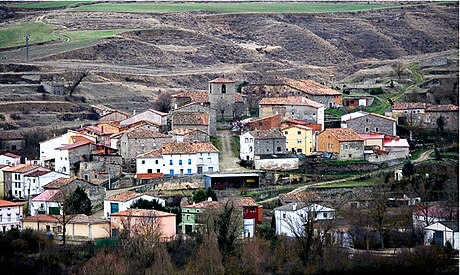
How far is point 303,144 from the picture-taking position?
43969 millimetres

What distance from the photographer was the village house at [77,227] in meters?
36.6

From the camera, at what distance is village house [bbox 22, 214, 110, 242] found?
120 feet

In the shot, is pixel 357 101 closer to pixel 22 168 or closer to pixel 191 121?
pixel 191 121

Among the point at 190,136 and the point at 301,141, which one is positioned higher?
the point at 190,136

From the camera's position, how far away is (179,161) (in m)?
42.0

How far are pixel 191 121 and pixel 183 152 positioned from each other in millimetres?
2896

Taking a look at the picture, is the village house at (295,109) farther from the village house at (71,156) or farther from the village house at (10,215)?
the village house at (10,215)

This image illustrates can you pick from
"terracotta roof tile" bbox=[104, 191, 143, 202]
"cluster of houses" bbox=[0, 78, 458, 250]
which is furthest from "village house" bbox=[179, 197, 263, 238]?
"terracotta roof tile" bbox=[104, 191, 143, 202]

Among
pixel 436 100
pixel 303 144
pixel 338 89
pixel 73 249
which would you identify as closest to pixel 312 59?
pixel 338 89

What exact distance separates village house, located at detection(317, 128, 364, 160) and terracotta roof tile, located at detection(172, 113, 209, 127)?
146 inches

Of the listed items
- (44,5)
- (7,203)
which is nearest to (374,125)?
(7,203)

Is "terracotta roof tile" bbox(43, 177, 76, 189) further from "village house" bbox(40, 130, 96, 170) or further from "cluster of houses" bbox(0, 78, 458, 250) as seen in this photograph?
"village house" bbox(40, 130, 96, 170)

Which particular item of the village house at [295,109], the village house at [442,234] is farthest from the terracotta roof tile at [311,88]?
the village house at [442,234]

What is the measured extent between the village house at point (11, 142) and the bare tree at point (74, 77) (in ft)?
31.8
